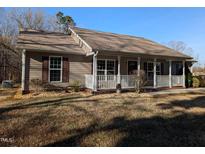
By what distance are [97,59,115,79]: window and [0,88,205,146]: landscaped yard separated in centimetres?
606

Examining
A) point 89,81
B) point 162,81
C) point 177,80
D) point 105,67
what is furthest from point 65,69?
point 177,80

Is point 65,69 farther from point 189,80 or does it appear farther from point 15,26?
point 15,26

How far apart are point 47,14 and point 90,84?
2437 cm

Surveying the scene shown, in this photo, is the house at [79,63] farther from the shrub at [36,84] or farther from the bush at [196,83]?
the bush at [196,83]

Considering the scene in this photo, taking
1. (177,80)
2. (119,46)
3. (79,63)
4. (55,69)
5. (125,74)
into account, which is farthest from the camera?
(177,80)

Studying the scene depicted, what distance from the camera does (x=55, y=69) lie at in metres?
11.5

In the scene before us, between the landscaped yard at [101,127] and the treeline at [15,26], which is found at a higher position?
the treeline at [15,26]

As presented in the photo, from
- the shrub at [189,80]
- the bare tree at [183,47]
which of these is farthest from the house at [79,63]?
the bare tree at [183,47]

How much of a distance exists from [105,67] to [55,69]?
3.68 metres

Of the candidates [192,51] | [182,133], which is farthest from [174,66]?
[192,51]

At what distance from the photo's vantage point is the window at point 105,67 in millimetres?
12745

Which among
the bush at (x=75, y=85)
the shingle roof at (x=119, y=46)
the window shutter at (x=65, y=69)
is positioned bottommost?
the bush at (x=75, y=85)
